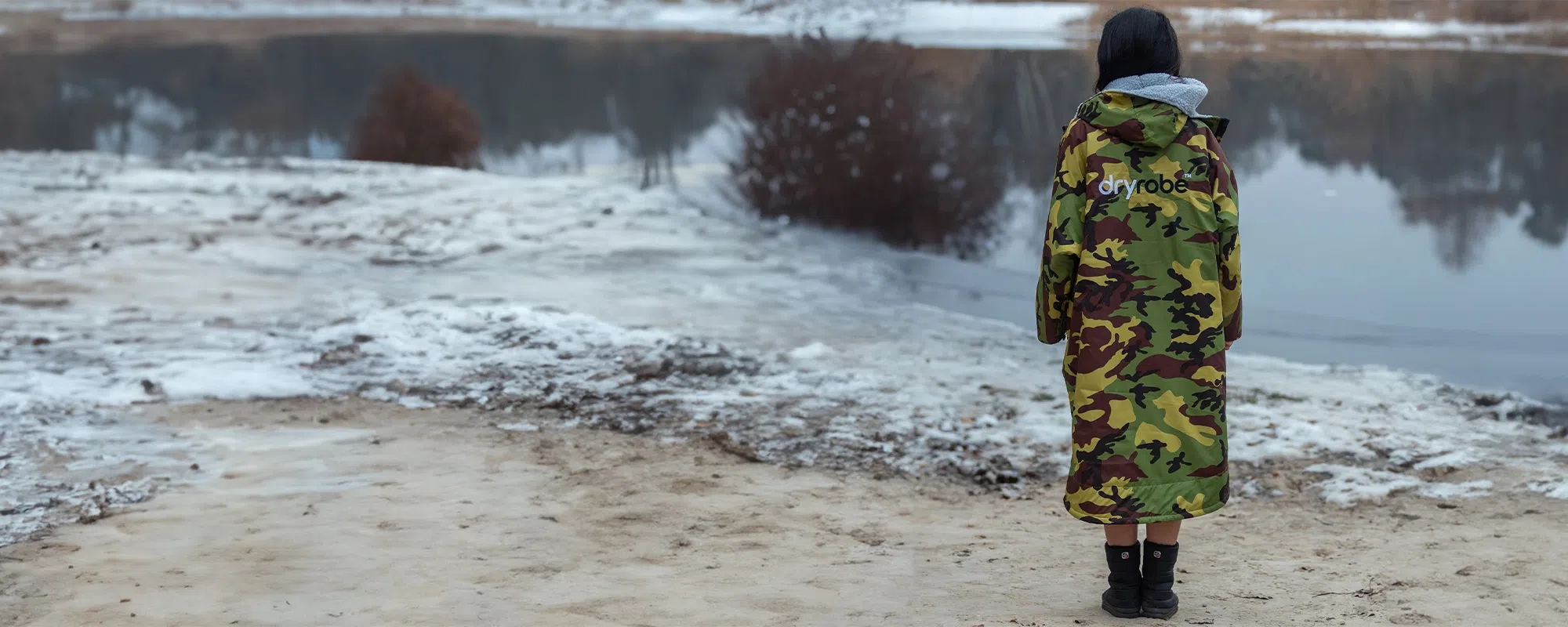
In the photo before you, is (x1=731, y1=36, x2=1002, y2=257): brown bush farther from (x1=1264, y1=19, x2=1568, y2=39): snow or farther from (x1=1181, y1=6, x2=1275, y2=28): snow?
(x1=1264, y1=19, x2=1568, y2=39): snow

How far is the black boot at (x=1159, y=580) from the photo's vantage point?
2838 mm

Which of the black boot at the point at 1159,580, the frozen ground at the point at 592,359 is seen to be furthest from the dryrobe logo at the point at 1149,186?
the frozen ground at the point at 592,359

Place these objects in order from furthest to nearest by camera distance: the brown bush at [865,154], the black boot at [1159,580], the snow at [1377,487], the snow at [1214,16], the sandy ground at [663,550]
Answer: the snow at [1214,16] < the brown bush at [865,154] < the snow at [1377,487] < the sandy ground at [663,550] < the black boot at [1159,580]

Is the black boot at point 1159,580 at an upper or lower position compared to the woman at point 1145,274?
lower

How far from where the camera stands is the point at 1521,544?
3.68 meters

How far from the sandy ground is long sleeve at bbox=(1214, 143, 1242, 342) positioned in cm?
70

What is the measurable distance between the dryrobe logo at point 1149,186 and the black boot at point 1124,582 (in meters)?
0.76

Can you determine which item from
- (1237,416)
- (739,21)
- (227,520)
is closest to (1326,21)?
(739,21)

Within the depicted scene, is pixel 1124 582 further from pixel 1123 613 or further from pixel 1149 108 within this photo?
pixel 1149 108

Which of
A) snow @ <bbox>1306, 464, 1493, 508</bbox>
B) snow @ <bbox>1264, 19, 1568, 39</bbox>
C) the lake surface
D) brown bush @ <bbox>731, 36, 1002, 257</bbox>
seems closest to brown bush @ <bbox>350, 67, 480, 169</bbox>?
the lake surface

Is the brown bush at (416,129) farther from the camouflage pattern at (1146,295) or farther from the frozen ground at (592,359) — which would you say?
the camouflage pattern at (1146,295)

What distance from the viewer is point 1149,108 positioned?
267cm

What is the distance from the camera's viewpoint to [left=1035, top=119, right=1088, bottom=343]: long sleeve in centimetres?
276

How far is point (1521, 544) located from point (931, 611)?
5.96ft
